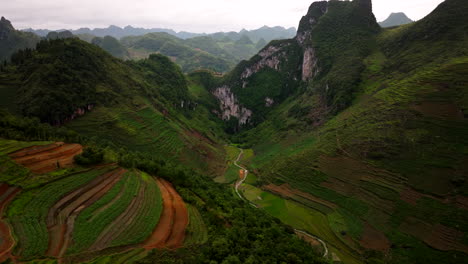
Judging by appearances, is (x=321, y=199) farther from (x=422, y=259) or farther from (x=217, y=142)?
(x=217, y=142)

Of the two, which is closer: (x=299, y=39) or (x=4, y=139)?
(x=4, y=139)

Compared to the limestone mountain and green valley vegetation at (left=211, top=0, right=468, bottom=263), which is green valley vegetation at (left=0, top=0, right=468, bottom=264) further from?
the limestone mountain

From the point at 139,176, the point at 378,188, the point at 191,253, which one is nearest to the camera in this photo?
the point at 191,253

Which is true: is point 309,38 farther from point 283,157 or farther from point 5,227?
point 5,227

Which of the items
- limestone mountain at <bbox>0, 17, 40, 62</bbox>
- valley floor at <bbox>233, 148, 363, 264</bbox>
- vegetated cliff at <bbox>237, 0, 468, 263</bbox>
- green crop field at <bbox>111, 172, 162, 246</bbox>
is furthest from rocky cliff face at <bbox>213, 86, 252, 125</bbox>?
limestone mountain at <bbox>0, 17, 40, 62</bbox>

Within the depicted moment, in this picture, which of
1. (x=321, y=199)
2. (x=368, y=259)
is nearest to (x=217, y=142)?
(x=321, y=199)

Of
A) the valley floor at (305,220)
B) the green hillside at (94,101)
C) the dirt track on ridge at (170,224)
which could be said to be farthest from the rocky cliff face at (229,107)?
the dirt track on ridge at (170,224)
